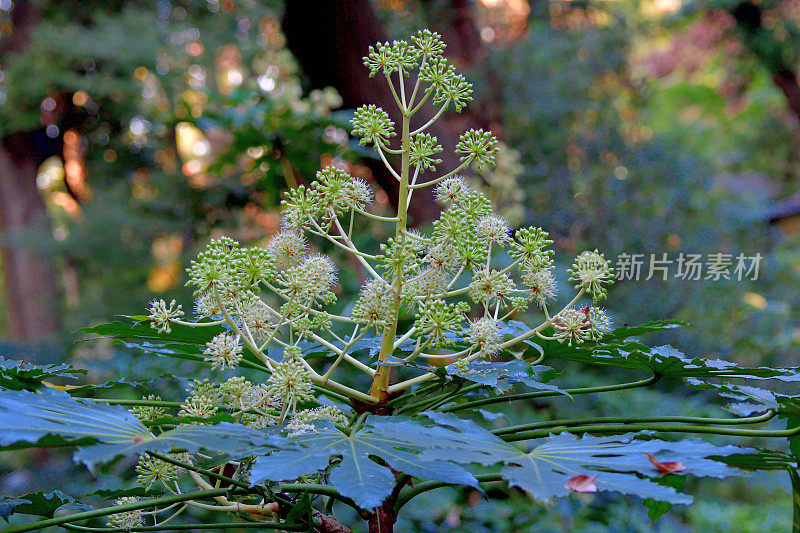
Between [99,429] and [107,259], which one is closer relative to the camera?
[99,429]

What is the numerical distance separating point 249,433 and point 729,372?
545 mm

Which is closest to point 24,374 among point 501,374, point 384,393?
point 384,393

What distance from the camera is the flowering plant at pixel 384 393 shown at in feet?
1.89

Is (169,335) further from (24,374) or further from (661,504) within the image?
(661,504)

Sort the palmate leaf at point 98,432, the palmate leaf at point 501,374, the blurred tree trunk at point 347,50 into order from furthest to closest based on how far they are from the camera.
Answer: the blurred tree trunk at point 347,50
the palmate leaf at point 501,374
the palmate leaf at point 98,432

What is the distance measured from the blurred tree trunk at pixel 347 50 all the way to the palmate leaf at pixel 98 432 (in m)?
1.79

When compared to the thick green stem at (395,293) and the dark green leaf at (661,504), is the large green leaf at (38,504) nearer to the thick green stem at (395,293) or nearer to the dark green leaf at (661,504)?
the thick green stem at (395,293)

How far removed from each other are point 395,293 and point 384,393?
13 centimetres

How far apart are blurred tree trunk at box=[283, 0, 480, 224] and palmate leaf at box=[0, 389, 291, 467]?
1.79 meters

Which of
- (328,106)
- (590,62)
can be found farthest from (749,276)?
(328,106)

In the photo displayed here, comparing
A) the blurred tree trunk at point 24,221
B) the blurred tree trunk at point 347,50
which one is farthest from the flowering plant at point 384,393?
the blurred tree trunk at point 24,221

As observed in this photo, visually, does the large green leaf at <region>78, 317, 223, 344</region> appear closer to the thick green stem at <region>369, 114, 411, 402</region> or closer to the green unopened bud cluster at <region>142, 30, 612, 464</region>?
the green unopened bud cluster at <region>142, 30, 612, 464</region>

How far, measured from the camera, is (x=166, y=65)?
23.3 ft

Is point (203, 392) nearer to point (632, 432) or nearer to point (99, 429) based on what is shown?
point (99, 429)
